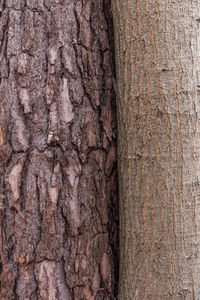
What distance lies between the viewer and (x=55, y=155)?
1.56m

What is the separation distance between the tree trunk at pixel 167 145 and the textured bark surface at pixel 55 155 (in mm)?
219

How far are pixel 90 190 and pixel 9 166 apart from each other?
359 mm

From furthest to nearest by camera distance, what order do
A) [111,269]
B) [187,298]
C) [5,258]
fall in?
[111,269] < [5,258] < [187,298]

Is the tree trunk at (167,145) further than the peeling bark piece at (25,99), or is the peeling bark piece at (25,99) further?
the peeling bark piece at (25,99)

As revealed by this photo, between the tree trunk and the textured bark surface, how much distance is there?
219mm

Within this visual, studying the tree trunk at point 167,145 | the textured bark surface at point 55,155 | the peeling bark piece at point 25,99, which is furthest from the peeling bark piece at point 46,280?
the peeling bark piece at point 25,99

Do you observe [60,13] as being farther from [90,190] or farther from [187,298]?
[187,298]

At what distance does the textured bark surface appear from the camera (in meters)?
1.53

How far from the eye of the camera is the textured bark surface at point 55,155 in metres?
1.53

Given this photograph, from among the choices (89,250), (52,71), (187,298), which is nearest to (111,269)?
(89,250)

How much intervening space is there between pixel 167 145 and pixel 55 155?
18.4 inches

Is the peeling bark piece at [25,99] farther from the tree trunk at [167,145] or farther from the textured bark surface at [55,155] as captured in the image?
the tree trunk at [167,145]

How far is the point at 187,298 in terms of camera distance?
4.68 ft

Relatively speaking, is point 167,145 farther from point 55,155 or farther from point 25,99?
point 25,99
